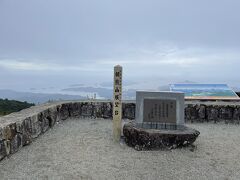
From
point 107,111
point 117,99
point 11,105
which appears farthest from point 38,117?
point 11,105

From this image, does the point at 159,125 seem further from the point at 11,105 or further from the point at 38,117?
the point at 11,105

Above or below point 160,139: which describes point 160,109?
above

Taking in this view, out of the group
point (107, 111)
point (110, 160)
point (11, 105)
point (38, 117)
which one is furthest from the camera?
point (11, 105)

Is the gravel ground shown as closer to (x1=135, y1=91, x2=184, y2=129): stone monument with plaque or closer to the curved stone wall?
the curved stone wall

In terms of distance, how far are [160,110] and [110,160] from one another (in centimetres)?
Result: 151

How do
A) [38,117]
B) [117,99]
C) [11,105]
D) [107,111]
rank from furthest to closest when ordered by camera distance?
[11,105], [107,111], [38,117], [117,99]

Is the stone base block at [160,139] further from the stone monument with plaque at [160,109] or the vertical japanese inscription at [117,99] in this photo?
the vertical japanese inscription at [117,99]

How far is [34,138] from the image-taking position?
6328 millimetres

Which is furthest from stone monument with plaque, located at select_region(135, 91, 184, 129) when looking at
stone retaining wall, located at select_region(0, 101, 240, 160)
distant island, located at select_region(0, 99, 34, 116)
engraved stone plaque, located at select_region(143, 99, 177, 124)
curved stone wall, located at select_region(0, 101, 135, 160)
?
distant island, located at select_region(0, 99, 34, 116)

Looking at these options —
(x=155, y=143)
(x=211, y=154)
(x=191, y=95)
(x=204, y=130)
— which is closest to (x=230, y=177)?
(x=211, y=154)

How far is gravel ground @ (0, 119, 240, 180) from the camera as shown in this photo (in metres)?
4.76

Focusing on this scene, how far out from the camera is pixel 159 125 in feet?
20.8

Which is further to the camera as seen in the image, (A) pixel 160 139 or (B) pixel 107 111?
(B) pixel 107 111

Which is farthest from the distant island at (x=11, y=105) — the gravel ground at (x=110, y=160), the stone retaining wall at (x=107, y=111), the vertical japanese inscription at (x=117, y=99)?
the vertical japanese inscription at (x=117, y=99)
